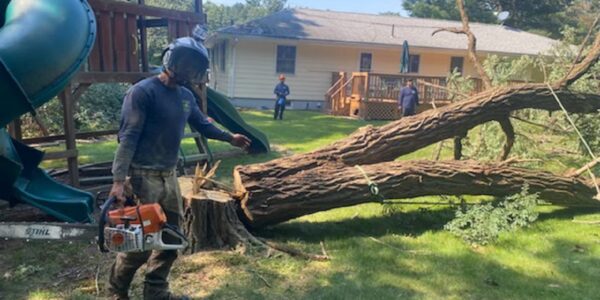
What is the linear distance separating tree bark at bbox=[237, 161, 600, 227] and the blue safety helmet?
1801 mm

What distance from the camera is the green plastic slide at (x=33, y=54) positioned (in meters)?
3.62

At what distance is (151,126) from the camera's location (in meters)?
3.45

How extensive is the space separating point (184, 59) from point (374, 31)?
2066 cm

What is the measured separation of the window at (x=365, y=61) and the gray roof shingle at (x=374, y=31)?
2.84 feet

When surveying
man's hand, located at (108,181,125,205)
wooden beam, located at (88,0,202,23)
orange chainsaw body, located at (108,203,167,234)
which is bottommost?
orange chainsaw body, located at (108,203,167,234)

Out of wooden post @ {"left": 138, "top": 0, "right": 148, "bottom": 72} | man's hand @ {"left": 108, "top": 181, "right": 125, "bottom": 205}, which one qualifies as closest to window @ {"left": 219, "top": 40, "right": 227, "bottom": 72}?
wooden post @ {"left": 138, "top": 0, "right": 148, "bottom": 72}

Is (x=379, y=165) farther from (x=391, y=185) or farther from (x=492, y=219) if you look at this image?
(x=492, y=219)

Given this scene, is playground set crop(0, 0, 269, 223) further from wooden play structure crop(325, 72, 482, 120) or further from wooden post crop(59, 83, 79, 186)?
wooden play structure crop(325, 72, 482, 120)

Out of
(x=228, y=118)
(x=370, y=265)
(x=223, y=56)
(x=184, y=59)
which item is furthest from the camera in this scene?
(x=223, y=56)

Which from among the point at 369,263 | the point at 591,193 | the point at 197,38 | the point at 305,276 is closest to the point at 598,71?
the point at 591,193

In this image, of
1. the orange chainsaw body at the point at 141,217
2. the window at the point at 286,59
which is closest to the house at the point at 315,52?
the window at the point at 286,59

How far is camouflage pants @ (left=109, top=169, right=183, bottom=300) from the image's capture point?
11.5ft

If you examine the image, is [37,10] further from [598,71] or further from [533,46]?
[533,46]

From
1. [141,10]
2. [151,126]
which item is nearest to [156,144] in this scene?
[151,126]
